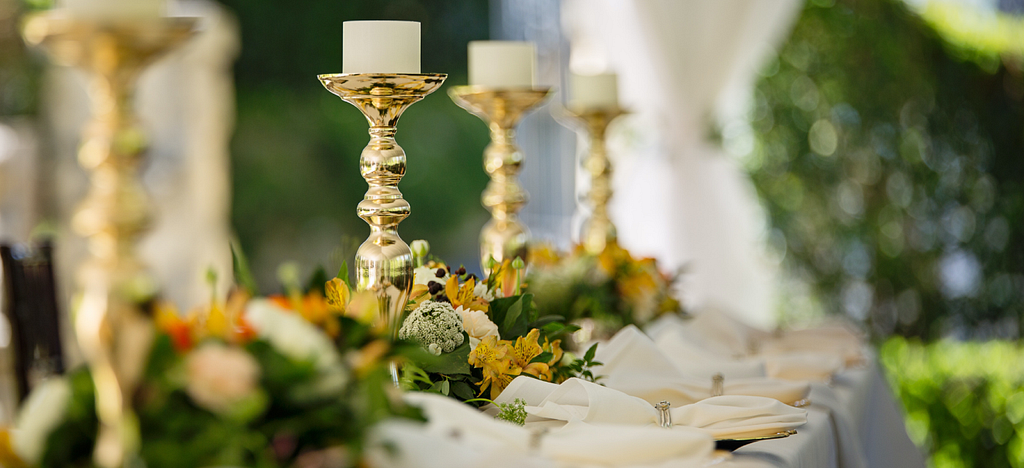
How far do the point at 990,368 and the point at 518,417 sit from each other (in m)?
3.33

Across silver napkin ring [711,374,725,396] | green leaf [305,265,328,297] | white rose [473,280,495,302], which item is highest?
green leaf [305,265,328,297]

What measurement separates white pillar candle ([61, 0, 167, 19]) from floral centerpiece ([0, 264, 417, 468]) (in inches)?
10.1

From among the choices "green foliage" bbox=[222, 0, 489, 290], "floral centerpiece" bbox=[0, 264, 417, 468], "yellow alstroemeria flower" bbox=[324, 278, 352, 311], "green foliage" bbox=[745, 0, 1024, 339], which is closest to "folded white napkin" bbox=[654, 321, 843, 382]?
"yellow alstroemeria flower" bbox=[324, 278, 352, 311]

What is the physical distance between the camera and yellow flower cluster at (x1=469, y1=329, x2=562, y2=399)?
1275mm

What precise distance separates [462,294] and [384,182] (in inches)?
8.4

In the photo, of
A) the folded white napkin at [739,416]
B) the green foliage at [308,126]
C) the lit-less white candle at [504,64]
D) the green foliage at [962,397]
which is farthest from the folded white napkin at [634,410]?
the green foliage at [308,126]

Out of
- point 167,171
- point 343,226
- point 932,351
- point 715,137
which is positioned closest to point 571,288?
point 715,137

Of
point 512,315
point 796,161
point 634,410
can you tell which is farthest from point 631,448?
point 796,161

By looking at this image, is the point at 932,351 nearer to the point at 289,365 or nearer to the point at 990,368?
the point at 990,368

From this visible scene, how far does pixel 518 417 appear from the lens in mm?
1190

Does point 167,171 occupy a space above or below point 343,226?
above

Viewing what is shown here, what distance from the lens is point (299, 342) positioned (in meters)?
0.82

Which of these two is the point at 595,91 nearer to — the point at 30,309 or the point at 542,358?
the point at 542,358

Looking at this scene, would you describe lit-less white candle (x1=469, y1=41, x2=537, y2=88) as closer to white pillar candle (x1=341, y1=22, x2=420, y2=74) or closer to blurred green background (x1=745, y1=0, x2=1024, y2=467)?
white pillar candle (x1=341, y1=22, x2=420, y2=74)
